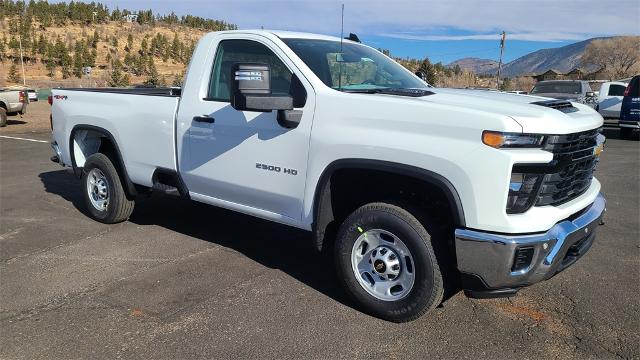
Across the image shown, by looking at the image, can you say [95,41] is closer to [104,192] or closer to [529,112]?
[104,192]

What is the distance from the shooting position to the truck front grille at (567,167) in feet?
10.6

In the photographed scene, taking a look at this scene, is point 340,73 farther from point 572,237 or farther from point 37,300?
point 37,300

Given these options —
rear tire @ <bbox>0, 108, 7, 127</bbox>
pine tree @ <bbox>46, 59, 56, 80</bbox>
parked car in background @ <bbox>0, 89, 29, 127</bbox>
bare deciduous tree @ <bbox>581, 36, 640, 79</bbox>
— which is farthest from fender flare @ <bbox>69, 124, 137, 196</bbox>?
bare deciduous tree @ <bbox>581, 36, 640, 79</bbox>

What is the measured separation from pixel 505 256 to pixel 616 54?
9819 centimetres

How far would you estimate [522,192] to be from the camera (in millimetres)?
3191

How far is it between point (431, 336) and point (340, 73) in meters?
2.13

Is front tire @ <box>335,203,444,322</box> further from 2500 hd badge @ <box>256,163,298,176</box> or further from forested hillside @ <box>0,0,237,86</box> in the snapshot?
forested hillside @ <box>0,0,237,86</box>

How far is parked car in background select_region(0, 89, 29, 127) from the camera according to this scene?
17.9 m

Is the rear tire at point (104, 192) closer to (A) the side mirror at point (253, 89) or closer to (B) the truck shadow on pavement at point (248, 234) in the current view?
(B) the truck shadow on pavement at point (248, 234)

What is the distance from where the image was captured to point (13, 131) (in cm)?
1670

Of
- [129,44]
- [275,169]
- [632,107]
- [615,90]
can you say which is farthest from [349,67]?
[129,44]

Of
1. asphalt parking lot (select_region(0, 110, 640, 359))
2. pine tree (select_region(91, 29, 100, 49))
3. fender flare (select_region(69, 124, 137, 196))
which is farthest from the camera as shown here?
pine tree (select_region(91, 29, 100, 49))

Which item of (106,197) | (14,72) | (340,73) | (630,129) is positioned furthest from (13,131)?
(14,72)

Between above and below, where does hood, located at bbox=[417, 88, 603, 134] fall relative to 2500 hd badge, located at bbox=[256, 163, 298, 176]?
above
